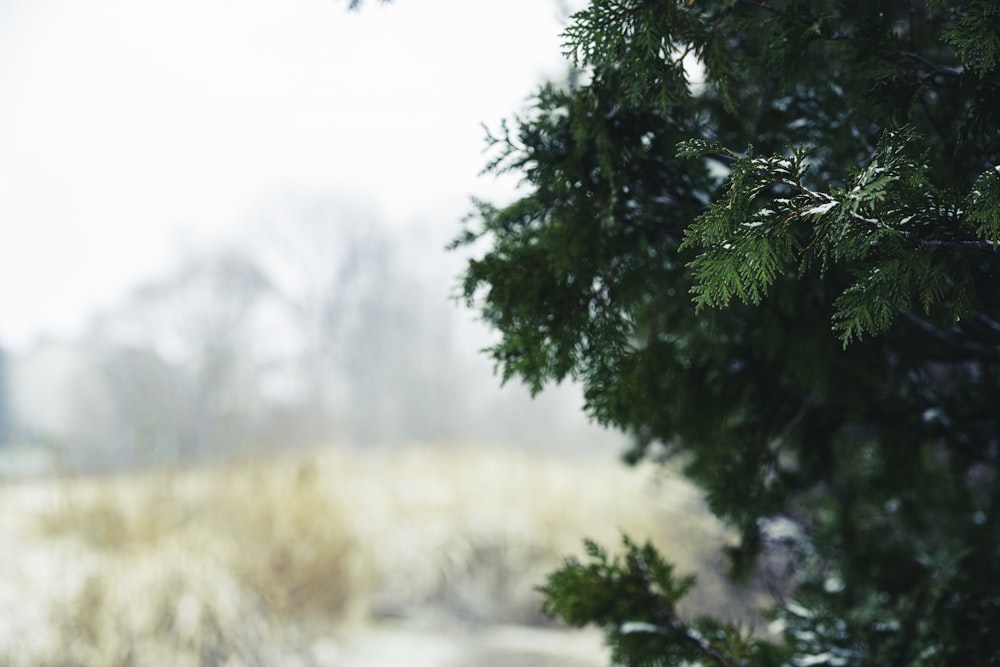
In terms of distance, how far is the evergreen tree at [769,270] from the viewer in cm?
65

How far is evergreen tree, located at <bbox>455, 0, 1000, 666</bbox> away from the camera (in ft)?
2.13

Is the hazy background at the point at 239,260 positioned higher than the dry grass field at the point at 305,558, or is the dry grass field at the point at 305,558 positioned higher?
the hazy background at the point at 239,260

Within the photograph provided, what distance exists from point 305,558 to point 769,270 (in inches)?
136

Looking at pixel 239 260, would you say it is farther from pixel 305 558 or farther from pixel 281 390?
pixel 305 558

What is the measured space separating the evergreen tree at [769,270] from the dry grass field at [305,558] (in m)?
0.69

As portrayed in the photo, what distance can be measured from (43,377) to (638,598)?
6.75 meters

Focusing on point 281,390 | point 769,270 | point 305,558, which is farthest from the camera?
point 281,390

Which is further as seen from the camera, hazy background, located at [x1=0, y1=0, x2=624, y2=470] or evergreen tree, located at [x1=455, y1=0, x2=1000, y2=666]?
hazy background, located at [x1=0, y1=0, x2=624, y2=470]

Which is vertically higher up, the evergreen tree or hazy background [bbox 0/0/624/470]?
hazy background [bbox 0/0/624/470]

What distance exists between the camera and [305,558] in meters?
3.64

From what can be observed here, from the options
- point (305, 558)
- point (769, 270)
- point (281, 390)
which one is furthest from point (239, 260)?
point (769, 270)

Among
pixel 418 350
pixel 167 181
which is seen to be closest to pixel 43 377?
pixel 167 181

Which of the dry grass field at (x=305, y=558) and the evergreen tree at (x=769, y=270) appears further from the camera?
the dry grass field at (x=305, y=558)

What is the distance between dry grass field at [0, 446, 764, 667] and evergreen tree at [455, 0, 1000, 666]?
0.69 meters
